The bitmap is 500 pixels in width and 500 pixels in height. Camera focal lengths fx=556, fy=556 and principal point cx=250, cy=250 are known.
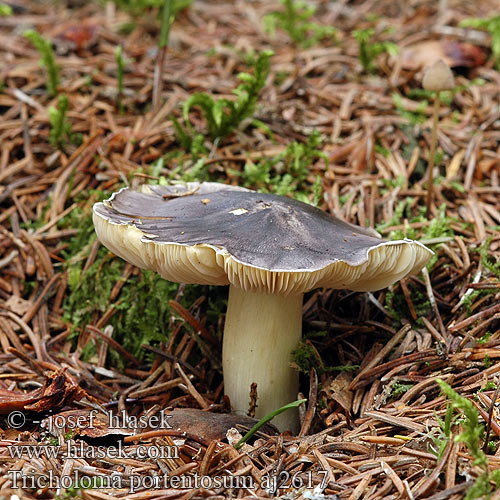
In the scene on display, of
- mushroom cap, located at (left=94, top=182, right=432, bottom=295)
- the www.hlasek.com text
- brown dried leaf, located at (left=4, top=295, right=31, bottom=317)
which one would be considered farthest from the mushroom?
brown dried leaf, located at (left=4, top=295, right=31, bottom=317)

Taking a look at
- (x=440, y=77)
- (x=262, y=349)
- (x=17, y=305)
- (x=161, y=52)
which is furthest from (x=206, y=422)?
(x=161, y=52)

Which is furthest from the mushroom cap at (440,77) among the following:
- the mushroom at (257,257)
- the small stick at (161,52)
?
the small stick at (161,52)

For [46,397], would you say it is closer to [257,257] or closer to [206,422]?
[206,422]

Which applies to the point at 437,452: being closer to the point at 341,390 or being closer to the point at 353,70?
the point at 341,390

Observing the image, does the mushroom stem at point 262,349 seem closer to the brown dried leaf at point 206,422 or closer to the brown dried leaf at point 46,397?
the brown dried leaf at point 206,422

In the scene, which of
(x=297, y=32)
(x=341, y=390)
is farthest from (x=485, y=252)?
(x=297, y=32)
